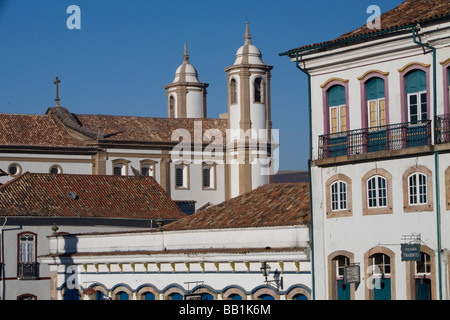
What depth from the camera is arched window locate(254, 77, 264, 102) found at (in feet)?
263

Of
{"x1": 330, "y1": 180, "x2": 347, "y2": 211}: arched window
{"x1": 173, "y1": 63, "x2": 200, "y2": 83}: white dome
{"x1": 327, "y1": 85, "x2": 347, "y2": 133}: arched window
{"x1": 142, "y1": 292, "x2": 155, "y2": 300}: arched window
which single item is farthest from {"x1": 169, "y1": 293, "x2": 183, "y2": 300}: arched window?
{"x1": 173, "y1": 63, "x2": 200, "y2": 83}: white dome

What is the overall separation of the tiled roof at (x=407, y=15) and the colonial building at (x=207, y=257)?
17.8ft

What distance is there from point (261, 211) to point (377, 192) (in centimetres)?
824

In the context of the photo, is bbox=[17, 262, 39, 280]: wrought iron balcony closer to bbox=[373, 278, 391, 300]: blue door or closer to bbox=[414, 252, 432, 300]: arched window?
bbox=[373, 278, 391, 300]: blue door

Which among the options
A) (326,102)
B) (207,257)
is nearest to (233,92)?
(207,257)

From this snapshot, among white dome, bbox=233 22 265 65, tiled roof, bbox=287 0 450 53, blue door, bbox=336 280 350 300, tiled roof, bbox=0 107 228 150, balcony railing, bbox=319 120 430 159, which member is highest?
white dome, bbox=233 22 265 65

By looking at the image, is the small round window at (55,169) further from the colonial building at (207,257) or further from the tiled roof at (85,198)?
the colonial building at (207,257)

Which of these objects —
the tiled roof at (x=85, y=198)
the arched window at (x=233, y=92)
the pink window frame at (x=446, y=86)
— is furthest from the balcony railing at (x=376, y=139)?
the arched window at (x=233, y=92)

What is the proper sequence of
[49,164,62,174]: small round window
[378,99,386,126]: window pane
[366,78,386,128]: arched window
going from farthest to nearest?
[49,164,62,174]: small round window, [366,78,386,128]: arched window, [378,99,386,126]: window pane

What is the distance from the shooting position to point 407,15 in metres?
31.9

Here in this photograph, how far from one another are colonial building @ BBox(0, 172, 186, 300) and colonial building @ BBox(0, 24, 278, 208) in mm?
17810
